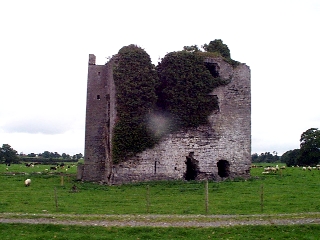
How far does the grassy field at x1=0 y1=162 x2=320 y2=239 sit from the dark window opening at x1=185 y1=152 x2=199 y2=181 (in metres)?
2.30

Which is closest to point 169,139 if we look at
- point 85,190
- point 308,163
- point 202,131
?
point 202,131

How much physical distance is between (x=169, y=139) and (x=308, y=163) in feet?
117

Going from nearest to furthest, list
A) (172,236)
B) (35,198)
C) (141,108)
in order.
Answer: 1. (172,236)
2. (35,198)
3. (141,108)

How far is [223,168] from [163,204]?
13.8 metres

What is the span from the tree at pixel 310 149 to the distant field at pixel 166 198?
3136cm

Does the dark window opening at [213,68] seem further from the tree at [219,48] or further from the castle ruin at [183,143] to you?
the tree at [219,48]

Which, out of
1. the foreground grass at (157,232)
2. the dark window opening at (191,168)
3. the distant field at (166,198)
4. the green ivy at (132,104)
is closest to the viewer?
the foreground grass at (157,232)

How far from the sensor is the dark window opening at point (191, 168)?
3178 cm

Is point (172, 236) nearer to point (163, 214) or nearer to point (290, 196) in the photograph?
point (163, 214)

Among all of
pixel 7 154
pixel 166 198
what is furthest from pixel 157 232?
pixel 7 154

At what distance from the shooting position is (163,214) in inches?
688

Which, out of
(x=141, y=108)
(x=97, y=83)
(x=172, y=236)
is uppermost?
(x=97, y=83)


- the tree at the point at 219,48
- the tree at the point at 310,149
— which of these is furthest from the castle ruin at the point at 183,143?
the tree at the point at 310,149

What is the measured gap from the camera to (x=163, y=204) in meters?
20.3
